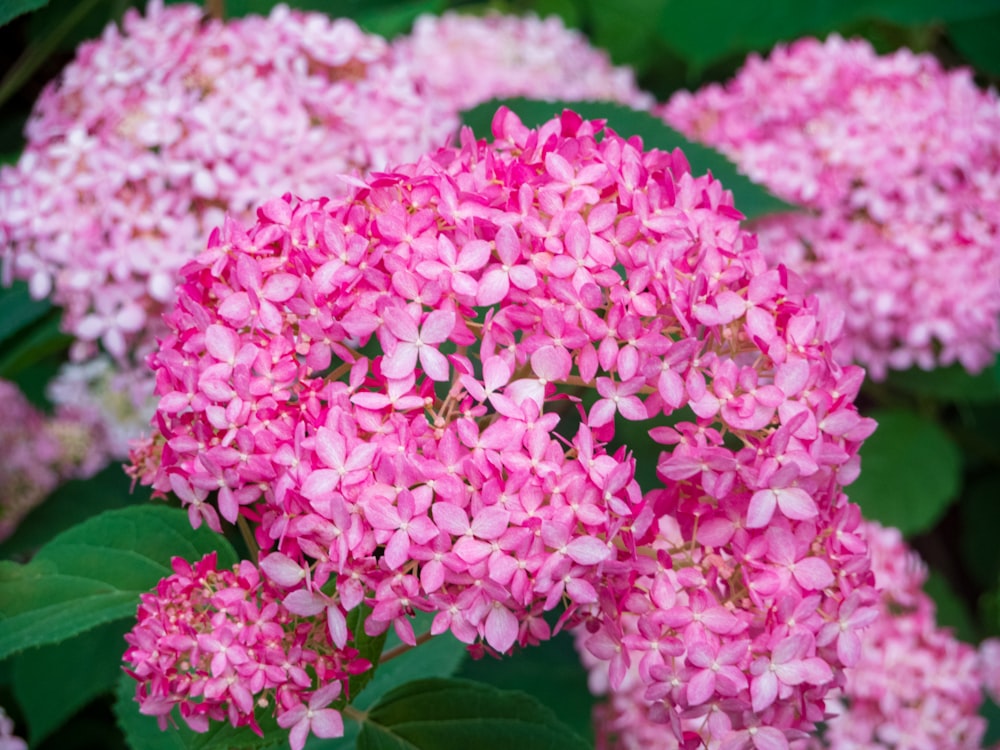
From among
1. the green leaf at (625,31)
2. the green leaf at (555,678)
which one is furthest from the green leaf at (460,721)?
the green leaf at (625,31)

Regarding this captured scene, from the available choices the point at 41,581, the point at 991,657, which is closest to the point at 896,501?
the point at 991,657

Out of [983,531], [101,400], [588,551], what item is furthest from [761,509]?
[983,531]

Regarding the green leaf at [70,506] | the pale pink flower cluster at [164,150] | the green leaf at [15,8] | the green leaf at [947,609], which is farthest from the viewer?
the green leaf at [947,609]

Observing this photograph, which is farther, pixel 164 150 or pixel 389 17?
pixel 389 17

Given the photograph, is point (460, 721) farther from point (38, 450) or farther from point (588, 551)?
point (38, 450)

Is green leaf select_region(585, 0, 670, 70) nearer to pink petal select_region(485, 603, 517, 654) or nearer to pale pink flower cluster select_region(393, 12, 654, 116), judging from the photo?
pale pink flower cluster select_region(393, 12, 654, 116)

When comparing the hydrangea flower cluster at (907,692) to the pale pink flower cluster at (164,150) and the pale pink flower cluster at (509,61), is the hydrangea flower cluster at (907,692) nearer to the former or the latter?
the pale pink flower cluster at (164,150)
